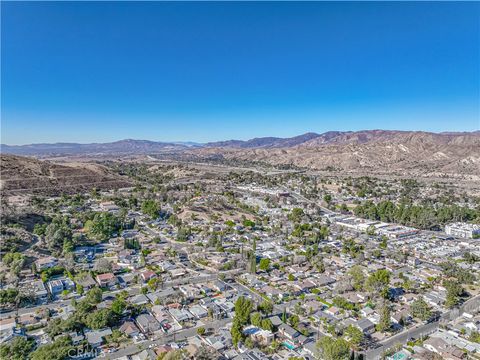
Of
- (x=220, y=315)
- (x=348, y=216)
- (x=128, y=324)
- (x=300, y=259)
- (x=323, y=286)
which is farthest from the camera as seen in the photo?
(x=348, y=216)

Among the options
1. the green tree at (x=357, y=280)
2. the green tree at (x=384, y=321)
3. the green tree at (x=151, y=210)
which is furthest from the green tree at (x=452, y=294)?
the green tree at (x=151, y=210)

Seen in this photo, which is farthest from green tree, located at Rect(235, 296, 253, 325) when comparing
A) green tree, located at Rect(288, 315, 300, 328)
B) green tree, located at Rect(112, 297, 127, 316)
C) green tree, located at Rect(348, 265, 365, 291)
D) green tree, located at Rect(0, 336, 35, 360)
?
green tree, located at Rect(0, 336, 35, 360)

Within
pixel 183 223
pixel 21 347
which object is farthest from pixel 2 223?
pixel 21 347

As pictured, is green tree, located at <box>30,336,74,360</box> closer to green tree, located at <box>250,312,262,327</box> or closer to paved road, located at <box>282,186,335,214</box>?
green tree, located at <box>250,312,262,327</box>

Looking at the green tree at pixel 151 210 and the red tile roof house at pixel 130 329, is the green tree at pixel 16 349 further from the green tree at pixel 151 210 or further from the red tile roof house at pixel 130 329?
the green tree at pixel 151 210

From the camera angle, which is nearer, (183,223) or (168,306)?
(168,306)

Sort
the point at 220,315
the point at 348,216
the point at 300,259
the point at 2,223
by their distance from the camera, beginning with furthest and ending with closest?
the point at 348,216
the point at 2,223
the point at 300,259
the point at 220,315

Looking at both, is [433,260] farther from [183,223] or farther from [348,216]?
[183,223]
